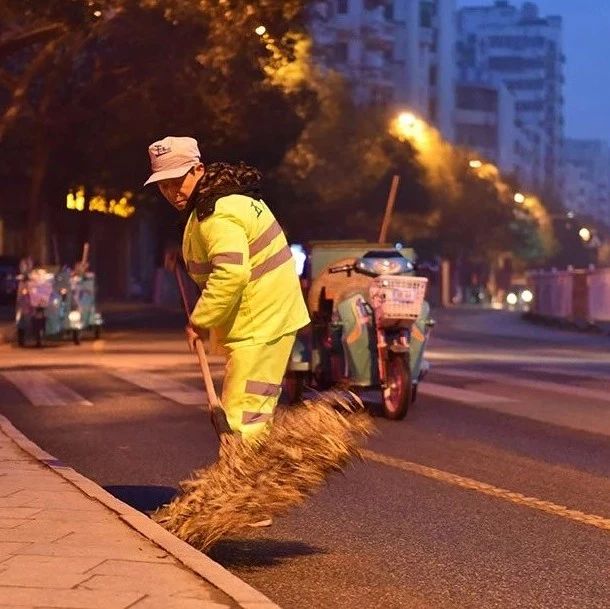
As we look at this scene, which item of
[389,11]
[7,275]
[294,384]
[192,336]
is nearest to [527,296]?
[7,275]

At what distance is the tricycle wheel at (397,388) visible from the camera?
1403cm

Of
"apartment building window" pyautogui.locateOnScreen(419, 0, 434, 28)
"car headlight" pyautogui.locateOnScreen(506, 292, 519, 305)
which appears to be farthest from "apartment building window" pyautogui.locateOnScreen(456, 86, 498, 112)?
"car headlight" pyautogui.locateOnScreen(506, 292, 519, 305)

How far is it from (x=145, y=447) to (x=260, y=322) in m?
4.90

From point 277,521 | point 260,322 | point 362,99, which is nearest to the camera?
point 260,322

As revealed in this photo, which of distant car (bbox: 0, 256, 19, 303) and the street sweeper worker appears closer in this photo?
the street sweeper worker

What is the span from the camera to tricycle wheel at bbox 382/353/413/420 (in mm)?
14031

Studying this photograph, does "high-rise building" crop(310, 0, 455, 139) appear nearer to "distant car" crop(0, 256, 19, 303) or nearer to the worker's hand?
"distant car" crop(0, 256, 19, 303)

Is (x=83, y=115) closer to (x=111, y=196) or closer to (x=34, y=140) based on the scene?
(x=34, y=140)

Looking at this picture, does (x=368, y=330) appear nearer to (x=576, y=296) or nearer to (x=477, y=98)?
(x=576, y=296)

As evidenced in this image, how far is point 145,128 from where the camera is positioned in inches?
1704

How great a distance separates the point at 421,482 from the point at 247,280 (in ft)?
10.9

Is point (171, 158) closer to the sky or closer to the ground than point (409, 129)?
closer to the ground

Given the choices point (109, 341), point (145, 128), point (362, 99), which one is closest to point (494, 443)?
point (109, 341)

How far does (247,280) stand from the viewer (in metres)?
7.05
